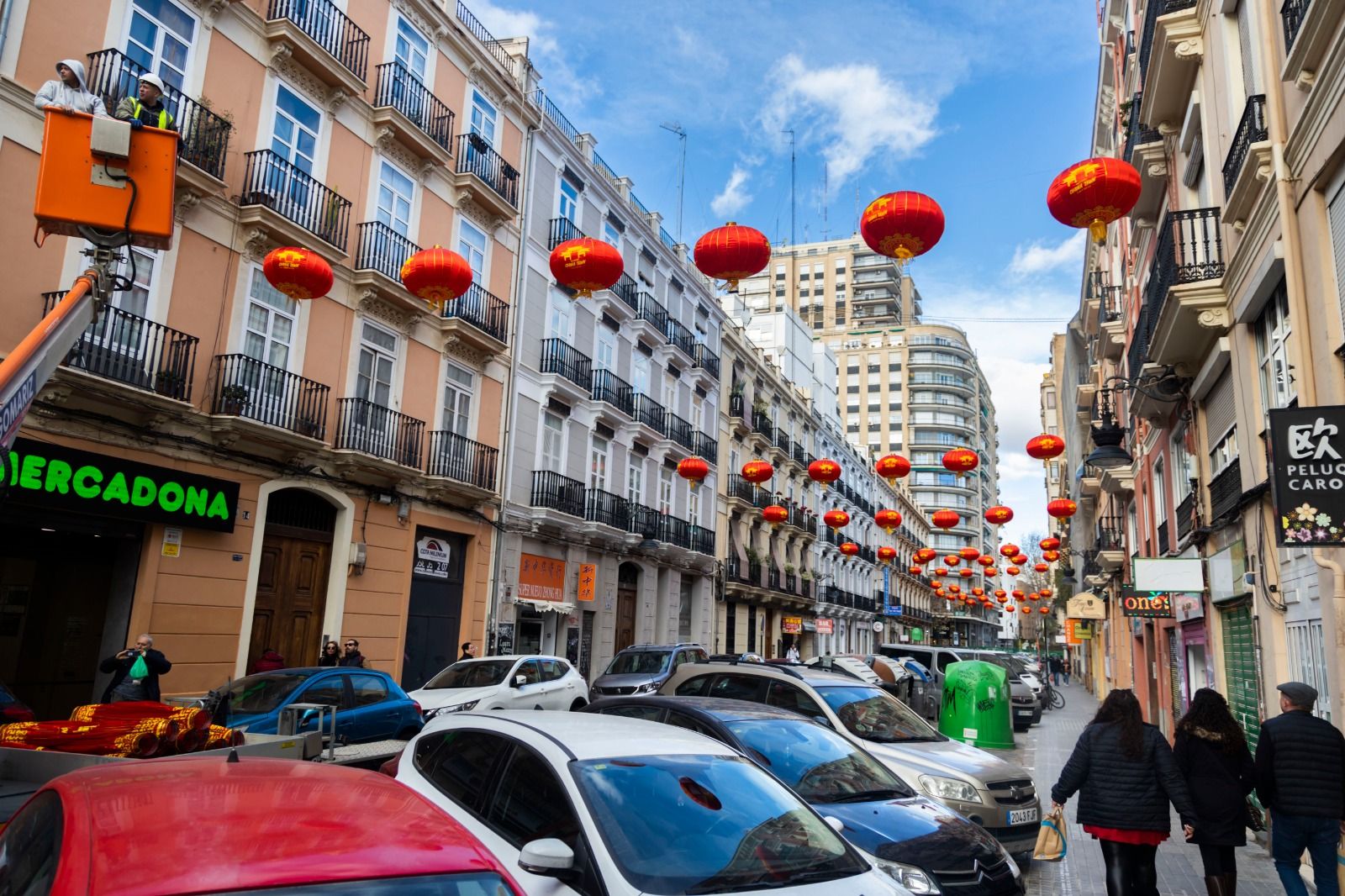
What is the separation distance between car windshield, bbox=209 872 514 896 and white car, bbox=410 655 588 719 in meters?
11.2

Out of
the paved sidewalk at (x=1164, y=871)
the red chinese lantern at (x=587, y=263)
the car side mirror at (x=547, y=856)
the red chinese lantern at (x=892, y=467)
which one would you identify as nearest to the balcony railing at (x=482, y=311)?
the red chinese lantern at (x=587, y=263)

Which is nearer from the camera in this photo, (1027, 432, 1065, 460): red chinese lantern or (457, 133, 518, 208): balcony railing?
→ (1027, 432, 1065, 460): red chinese lantern

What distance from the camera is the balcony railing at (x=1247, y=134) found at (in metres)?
9.41

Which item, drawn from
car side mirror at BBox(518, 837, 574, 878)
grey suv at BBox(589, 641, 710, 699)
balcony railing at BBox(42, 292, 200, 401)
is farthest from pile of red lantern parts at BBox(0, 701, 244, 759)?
grey suv at BBox(589, 641, 710, 699)

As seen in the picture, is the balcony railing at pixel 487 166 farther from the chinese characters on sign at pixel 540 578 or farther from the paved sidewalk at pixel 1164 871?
the paved sidewalk at pixel 1164 871

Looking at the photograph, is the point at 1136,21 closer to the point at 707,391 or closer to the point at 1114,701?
the point at 1114,701

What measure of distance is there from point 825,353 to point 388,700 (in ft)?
155

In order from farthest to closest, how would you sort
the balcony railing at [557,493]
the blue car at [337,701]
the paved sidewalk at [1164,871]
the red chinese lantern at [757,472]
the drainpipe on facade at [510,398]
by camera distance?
the red chinese lantern at [757,472] → the balcony railing at [557,493] → the drainpipe on facade at [510,398] → the blue car at [337,701] → the paved sidewalk at [1164,871]

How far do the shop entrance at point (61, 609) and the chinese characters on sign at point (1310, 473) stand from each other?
14919mm

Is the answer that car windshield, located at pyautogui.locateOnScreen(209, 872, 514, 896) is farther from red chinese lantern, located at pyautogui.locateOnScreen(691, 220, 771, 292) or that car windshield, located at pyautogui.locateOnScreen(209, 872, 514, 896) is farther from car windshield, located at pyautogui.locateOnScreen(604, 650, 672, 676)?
car windshield, located at pyautogui.locateOnScreen(604, 650, 672, 676)

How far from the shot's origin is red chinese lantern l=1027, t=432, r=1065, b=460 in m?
18.9

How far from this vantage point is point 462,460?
21156 mm

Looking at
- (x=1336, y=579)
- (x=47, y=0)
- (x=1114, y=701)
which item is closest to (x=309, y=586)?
(x=47, y=0)

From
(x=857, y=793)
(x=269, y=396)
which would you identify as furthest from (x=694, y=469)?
(x=857, y=793)
